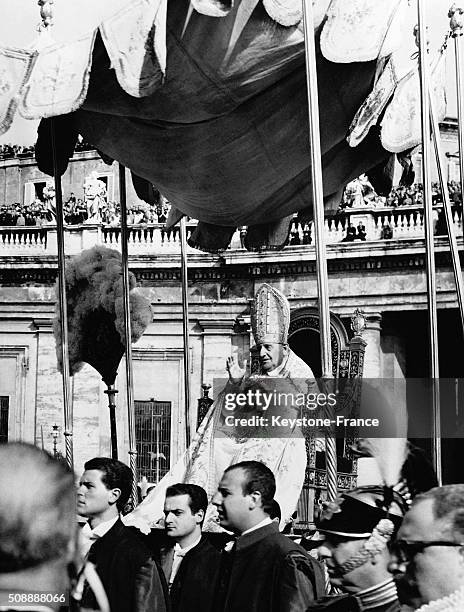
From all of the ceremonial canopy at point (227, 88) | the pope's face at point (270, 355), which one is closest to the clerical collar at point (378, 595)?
the ceremonial canopy at point (227, 88)

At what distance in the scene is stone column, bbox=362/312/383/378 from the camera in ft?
77.2

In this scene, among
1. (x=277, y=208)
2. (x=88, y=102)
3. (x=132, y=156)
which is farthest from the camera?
(x=277, y=208)

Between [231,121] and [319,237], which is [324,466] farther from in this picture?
[319,237]

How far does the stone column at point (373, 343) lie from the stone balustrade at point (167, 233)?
65.8 inches

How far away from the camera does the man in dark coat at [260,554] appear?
5.62 m

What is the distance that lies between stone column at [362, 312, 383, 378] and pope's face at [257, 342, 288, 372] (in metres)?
12.0

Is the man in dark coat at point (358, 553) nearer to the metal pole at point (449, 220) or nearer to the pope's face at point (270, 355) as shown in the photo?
the metal pole at point (449, 220)

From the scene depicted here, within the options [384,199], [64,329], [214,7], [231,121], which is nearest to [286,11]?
[214,7]

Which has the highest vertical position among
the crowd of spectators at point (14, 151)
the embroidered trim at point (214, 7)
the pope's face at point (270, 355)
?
the crowd of spectators at point (14, 151)

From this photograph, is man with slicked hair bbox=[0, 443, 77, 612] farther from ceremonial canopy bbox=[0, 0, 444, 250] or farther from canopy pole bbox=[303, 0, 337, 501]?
ceremonial canopy bbox=[0, 0, 444, 250]

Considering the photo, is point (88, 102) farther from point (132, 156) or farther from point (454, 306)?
point (454, 306)

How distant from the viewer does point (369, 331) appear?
23750 mm

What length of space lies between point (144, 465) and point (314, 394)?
1471 cm

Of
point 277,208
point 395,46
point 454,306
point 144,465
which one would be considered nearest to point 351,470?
point 277,208
